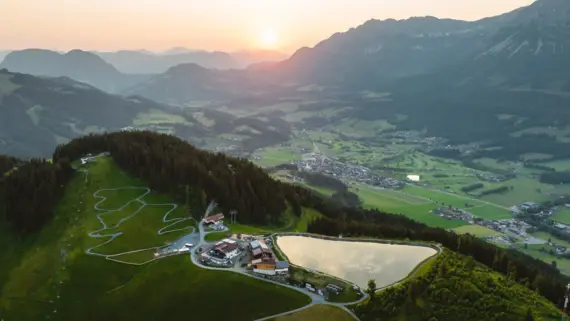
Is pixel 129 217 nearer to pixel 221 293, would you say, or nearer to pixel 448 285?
pixel 221 293

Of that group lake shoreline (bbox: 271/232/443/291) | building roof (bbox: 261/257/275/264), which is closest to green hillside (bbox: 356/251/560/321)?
lake shoreline (bbox: 271/232/443/291)

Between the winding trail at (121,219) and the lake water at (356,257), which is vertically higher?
the winding trail at (121,219)

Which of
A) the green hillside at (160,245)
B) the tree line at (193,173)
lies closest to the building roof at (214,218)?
the green hillside at (160,245)

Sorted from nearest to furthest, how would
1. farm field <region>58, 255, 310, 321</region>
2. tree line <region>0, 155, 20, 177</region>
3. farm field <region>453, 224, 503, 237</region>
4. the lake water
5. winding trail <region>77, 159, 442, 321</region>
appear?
winding trail <region>77, 159, 442, 321</region> < farm field <region>58, 255, 310, 321</region> < the lake water < tree line <region>0, 155, 20, 177</region> < farm field <region>453, 224, 503, 237</region>

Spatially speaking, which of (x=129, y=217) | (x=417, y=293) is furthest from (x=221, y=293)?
(x=129, y=217)

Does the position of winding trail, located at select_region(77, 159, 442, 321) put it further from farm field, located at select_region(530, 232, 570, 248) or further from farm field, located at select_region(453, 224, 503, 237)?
farm field, located at select_region(530, 232, 570, 248)

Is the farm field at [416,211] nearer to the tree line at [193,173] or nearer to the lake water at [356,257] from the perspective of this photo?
the tree line at [193,173]

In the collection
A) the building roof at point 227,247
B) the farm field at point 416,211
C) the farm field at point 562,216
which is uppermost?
the building roof at point 227,247

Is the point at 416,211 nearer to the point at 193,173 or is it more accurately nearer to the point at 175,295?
the point at 193,173
